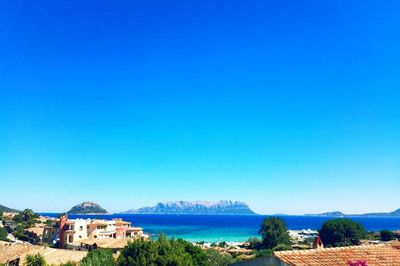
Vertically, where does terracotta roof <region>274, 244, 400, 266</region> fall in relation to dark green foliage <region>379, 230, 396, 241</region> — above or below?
above

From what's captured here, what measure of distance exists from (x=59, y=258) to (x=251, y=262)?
128ft

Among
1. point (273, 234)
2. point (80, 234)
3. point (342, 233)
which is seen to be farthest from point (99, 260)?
point (342, 233)

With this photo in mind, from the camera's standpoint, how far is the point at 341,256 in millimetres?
16250

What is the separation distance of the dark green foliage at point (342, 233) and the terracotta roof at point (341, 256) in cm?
6439

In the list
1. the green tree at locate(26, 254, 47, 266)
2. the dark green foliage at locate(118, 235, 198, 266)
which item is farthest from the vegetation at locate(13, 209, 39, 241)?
the dark green foliage at locate(118, 235, 198, 266)

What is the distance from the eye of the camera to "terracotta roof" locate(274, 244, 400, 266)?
1511 centimetres

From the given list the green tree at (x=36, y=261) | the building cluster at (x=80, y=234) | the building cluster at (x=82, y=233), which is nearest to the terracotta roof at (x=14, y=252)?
the green tree at (x=36, y=261)

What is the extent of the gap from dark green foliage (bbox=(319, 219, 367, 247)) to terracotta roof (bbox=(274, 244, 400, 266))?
64.4 metres

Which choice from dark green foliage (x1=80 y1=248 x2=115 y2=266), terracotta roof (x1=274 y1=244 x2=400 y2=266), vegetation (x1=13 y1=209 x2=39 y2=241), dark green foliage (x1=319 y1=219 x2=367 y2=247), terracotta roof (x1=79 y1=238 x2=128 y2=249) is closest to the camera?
terracotta roof (x1=274 y1=244 x2=400 y2=266)

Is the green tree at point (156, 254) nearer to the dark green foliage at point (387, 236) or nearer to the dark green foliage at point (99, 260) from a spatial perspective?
the dark green foliage at point (99, 260)

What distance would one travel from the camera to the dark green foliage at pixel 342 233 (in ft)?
257

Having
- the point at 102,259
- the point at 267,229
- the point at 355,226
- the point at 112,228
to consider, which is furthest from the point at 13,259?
the point at 355,226

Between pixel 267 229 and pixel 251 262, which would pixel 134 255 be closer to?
pixel 251 262

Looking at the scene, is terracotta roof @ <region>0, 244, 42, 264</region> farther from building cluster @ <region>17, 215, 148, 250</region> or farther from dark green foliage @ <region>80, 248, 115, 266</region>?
dark green foliage @ <region>80, 248, 115, 266</region>
